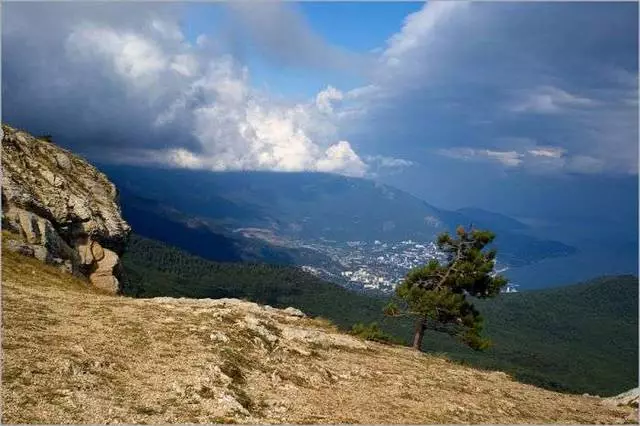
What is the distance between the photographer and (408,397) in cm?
2067

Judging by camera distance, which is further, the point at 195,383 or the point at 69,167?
the point at 69,167

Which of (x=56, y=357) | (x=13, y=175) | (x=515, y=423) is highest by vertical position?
(x=13, y=175)

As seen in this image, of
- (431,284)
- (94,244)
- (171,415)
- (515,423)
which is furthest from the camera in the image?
(431,284)

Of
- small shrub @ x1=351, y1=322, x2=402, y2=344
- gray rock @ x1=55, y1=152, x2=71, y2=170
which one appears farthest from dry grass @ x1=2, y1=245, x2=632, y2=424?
gray rock @ x1=55, y1=152, x2=71, y2=170

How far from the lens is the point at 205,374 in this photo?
18.0 m

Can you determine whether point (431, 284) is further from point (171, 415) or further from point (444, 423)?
point (171, 415)

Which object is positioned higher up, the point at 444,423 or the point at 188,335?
the point at 188,335

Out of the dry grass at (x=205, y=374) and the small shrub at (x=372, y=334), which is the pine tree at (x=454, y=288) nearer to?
the small shrub at (x=372, y=334)

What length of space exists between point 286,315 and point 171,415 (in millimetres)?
22524

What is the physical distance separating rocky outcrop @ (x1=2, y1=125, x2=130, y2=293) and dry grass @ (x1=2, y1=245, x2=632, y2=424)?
4.72 meters

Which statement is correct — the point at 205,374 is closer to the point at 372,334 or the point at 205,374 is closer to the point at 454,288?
the point at 372,334

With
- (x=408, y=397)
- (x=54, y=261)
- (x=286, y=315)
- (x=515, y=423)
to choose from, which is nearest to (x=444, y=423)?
(x=408, y=397)

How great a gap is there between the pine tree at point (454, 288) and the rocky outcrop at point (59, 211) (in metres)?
25.3

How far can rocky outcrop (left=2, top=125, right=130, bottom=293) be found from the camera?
114 feet
